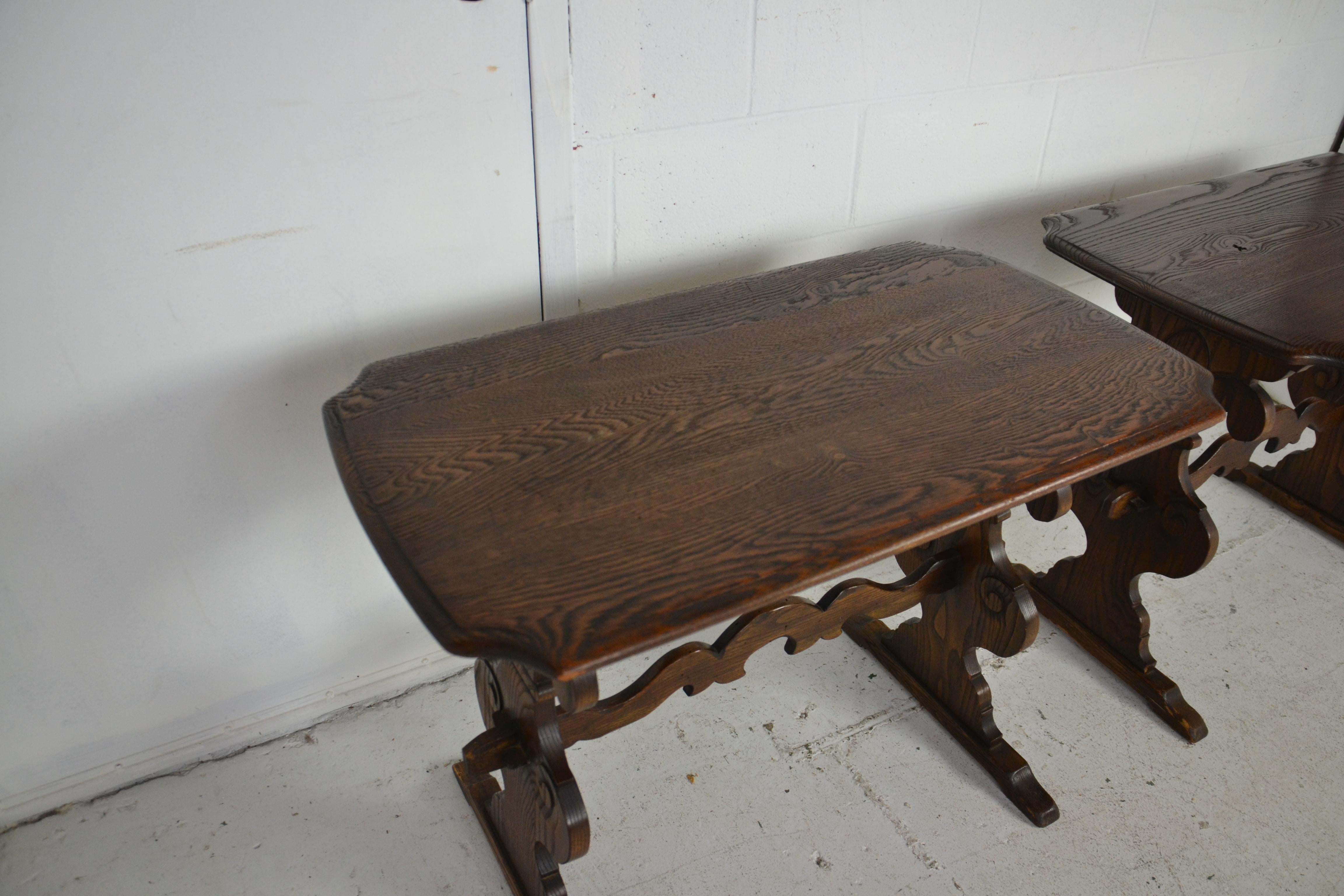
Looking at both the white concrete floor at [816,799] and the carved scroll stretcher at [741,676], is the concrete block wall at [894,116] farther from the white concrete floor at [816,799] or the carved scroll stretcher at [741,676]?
the white concrete floor at [816,799]

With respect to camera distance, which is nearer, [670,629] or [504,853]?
[670,629]

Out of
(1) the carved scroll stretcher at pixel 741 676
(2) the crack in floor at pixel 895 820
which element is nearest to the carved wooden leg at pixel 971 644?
(1) the carved scroll stretcher at pixel 741 676

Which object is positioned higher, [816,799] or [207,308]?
[207,308]

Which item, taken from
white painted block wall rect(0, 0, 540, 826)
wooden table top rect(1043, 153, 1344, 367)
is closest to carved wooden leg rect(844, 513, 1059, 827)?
wooden table top rect(1043, 153, 1344, 367)

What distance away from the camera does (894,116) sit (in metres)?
1.65

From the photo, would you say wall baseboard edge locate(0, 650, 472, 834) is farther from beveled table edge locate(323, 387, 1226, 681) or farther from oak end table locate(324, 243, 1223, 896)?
beveled table edge locate(323, 387, 1226, 681)

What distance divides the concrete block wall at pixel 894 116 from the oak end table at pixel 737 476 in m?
0.17

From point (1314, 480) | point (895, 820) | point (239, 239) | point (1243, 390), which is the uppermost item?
point (239, 239)

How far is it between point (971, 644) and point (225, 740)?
1286 mm

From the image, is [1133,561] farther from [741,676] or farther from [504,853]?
[504,853]

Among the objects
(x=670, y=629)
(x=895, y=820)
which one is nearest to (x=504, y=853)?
(x=895, y=820)

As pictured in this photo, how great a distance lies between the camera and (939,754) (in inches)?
64.0

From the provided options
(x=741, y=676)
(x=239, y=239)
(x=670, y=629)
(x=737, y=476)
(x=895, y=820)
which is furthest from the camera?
(x=895, y=820)

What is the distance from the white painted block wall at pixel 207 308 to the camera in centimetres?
108
